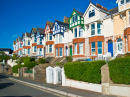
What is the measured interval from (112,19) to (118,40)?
3294 mm

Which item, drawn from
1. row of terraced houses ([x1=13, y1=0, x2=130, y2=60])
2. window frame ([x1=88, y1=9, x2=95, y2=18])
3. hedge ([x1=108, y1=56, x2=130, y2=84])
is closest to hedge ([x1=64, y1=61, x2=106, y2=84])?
hedge ([x1=108, y1=56, x2=130, y2=84])

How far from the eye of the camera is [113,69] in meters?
8.59

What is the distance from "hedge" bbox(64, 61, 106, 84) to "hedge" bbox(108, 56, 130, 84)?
112 cm

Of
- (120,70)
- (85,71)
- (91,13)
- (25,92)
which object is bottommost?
(25,92)

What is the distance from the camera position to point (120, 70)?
27.0ft

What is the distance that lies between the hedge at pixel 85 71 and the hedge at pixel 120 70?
1115 mm

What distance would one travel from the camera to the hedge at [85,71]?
Result: 31.8 feet

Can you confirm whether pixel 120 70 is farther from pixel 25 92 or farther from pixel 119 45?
pixel 119 45

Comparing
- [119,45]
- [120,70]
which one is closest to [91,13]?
[119,45]

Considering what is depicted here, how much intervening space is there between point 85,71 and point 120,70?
9.92 feet

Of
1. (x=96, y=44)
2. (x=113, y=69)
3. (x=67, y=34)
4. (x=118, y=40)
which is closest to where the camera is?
(x=113, y=69)

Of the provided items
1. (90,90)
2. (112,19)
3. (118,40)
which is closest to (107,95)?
(90,90)

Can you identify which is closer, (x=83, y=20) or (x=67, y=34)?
(x=83, y=20)

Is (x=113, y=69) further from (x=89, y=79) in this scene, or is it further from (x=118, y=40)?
(x=118, y=40)
